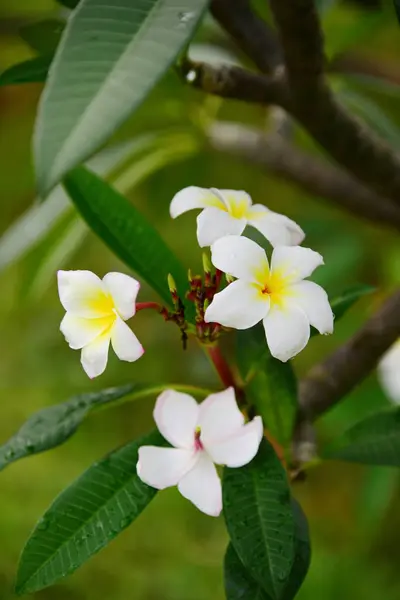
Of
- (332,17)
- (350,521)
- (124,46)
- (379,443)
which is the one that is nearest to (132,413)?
(350,521)

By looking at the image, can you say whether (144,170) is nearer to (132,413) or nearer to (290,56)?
(290,56)

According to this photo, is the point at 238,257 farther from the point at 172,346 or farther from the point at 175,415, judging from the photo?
the point at 172,346

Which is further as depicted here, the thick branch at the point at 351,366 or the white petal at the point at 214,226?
the thick branch at the point at 351,366

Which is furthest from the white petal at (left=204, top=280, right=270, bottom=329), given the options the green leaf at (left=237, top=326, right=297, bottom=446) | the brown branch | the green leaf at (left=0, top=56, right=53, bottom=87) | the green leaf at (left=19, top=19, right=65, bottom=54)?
the brown branch

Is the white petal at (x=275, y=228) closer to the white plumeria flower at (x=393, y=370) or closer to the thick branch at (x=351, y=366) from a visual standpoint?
the thick branch at (x=351, y=366)

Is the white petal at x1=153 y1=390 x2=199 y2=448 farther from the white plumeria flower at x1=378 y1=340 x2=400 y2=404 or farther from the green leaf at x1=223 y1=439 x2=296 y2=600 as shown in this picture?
the white plumeria flower at x1=378 y1=340 x2=400 y2=404

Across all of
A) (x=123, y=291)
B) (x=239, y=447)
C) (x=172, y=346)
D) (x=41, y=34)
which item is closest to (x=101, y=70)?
(x=123, y=291)

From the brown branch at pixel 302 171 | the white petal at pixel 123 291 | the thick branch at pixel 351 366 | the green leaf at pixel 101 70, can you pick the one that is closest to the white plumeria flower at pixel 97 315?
the white petal at pixel 123 291
